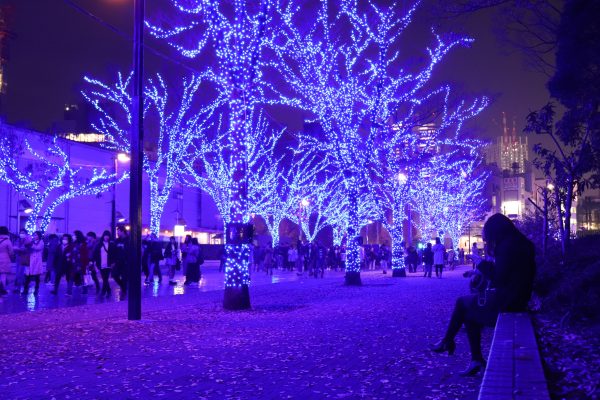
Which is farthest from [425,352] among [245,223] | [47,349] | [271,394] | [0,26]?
[0,26]

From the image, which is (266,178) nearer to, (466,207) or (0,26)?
(0,26)

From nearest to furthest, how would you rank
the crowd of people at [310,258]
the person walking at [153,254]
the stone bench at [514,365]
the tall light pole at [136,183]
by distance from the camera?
the stone bench at [514,365], the tall light pole at [136,183], the person walking at [153,254], the crowd of people at [310,258]

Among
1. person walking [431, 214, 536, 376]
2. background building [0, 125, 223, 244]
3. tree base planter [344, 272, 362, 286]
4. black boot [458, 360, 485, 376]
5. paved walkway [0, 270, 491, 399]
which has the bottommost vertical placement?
paved walkway [0, 270, 491, 399]

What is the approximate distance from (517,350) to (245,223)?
33.4 feet

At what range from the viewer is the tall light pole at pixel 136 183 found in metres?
12.9

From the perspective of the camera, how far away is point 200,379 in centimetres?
723

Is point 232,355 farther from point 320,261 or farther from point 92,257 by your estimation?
point 320,261

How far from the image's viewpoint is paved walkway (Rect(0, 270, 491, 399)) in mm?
6730

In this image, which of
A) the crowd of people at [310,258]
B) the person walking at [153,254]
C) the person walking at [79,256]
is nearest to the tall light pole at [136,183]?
the person walking at [79,256]

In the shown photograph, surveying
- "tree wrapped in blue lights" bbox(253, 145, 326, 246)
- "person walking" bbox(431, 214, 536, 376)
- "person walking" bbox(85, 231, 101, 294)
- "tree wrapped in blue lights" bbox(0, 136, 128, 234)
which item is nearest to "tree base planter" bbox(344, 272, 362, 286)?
"person walking" bbox(85, 231, 101, 294)

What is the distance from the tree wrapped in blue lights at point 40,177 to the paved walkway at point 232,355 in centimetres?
2572

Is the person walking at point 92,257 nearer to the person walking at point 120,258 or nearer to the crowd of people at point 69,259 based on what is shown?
the crowd of people at point 69,259

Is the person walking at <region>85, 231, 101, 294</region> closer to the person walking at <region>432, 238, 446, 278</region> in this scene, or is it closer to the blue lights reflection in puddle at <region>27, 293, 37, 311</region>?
the blue lights reflection in puddle at <region>27, 293, 37, 311</region>

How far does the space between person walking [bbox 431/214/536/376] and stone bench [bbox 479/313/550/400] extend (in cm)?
18
